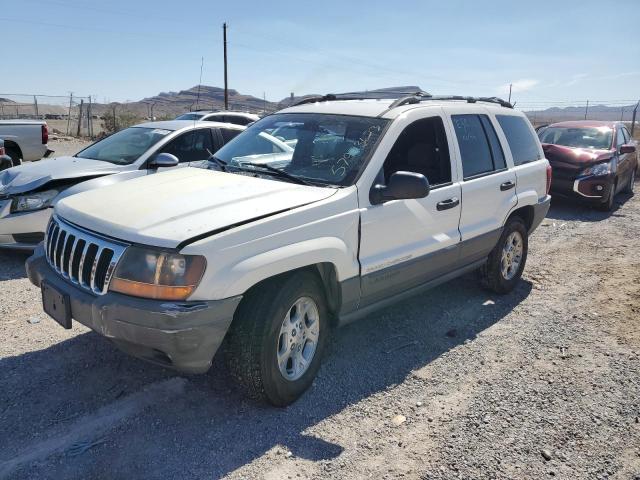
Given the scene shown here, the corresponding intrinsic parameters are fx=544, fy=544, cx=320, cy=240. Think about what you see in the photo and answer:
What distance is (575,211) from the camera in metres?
10.1

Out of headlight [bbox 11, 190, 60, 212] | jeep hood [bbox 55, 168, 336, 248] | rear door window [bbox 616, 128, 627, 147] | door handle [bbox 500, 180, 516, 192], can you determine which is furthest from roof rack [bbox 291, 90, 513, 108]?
rear door window [bbox 616, 128, 627, 147]

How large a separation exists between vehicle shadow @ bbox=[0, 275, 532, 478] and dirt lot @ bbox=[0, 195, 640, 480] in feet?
0.03

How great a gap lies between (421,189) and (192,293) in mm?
1603

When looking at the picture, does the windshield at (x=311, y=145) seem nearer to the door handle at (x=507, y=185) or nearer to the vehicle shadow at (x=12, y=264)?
the door handle at (x=507, y=185)

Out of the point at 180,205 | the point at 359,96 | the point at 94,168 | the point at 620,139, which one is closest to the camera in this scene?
the point at 180,205

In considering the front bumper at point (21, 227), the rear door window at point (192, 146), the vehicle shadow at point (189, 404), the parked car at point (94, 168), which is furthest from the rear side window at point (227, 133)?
the vehicle shadow at point (189, 404)

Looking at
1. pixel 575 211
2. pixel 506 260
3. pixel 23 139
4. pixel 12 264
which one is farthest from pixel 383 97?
pixel 23 139

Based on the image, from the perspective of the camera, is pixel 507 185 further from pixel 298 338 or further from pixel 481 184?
pixel 298 338

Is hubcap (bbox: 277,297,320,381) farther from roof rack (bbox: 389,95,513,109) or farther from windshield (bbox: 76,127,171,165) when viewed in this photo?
windshield (bbox: 76,127,171,165)

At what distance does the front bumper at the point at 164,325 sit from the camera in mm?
2770

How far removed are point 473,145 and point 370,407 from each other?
8.31 ft

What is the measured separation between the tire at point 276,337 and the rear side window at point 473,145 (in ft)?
6.38

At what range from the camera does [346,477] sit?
9.24ft

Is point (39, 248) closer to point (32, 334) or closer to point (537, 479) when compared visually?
point (32, 334)
